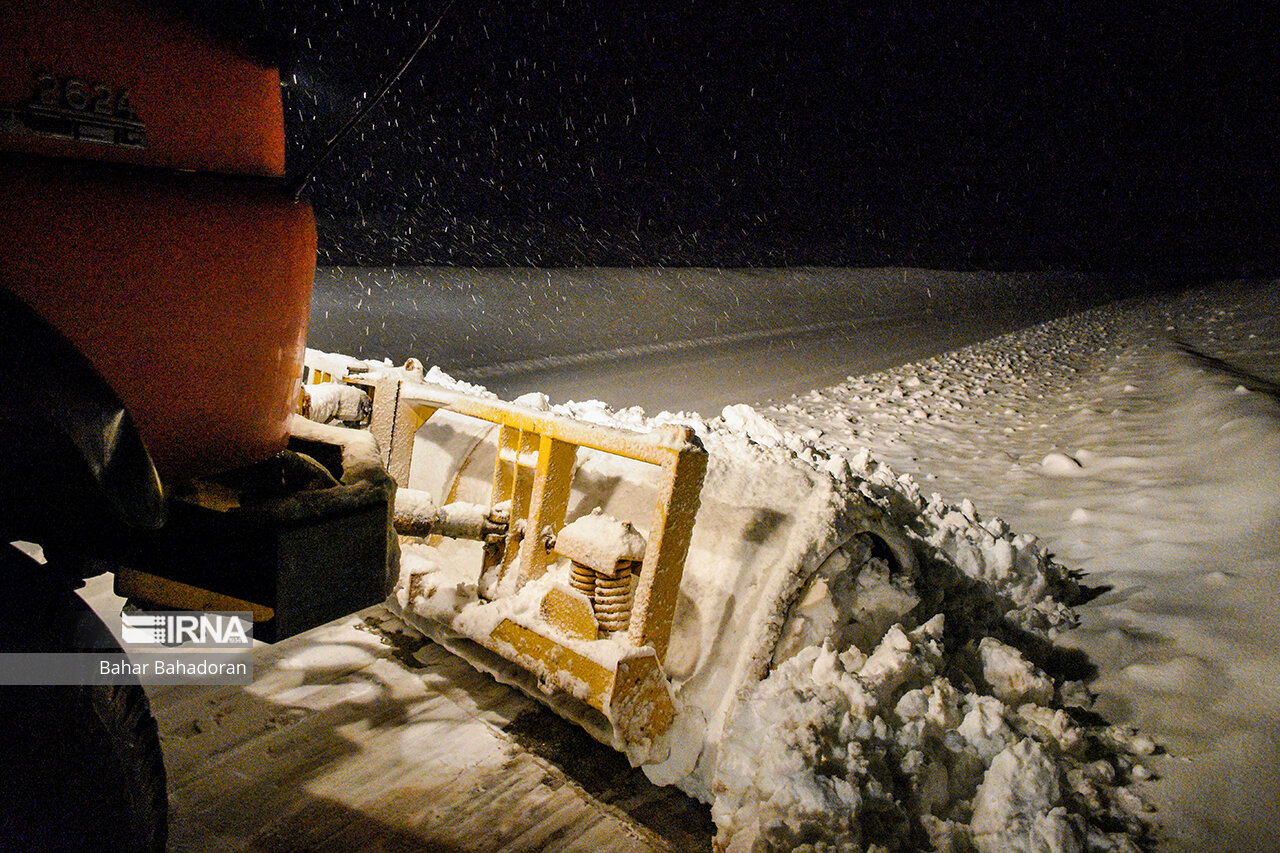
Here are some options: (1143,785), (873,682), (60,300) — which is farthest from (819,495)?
(60,300)

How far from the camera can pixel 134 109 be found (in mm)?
1328

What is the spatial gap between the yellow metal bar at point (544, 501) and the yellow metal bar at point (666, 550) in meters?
0.59

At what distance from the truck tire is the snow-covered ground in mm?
2667

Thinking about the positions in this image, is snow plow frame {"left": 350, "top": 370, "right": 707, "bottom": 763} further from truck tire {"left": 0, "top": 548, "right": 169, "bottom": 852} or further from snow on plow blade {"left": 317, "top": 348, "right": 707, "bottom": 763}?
truck tire {"left": 0, "top": 548, "right": 169, "bottom": 852}

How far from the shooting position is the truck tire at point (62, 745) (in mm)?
1406

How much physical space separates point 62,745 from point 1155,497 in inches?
215

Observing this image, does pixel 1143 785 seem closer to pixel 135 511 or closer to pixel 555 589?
pixel 555 589

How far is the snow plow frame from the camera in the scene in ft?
7.75

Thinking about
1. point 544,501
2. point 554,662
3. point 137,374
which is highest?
point 137,374

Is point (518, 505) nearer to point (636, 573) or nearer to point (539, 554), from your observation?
point (539, 554)

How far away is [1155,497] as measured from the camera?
4707 millimetres

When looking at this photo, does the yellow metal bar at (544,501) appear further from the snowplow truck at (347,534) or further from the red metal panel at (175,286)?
the red metal panel at (175,286)

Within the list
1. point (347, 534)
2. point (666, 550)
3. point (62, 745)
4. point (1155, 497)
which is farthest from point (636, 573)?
point (1155, 497)

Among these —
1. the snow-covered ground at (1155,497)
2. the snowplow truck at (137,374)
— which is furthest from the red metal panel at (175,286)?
the snow-covered ground at (1155,497)
